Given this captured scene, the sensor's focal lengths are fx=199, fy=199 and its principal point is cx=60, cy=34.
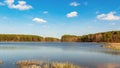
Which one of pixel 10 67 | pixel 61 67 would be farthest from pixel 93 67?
pixel 10 67

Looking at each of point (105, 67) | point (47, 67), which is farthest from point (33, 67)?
point (105, 67)

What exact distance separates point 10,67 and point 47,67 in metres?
5.06

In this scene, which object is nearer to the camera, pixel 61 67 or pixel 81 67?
pixel 61 67

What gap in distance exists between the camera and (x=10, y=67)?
27109 millimetres

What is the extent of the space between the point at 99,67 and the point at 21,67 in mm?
11420

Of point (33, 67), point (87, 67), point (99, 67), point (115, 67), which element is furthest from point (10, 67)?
point (115, 67)

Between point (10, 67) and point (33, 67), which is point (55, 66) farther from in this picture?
point (10, 67)

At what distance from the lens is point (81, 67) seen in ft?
94.4

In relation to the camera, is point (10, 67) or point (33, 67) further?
point (10, 67)

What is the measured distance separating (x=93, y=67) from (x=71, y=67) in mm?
4311

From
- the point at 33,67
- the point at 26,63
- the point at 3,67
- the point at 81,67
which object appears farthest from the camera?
the point at 26,63

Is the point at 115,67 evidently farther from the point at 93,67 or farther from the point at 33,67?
the point at 33,67

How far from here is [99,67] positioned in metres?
29.6

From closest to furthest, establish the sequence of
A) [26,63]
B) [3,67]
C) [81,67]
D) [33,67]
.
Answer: [33,67] → [3,67] → [81,67] → [26,63]
